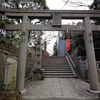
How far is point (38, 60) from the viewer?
7309 millimetres

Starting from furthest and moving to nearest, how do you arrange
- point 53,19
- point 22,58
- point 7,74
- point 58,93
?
point 53,19 < point 22,58 < point 58,93 < point 7,74

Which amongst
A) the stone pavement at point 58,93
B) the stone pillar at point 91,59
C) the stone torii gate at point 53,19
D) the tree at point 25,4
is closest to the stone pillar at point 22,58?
the stone torii gate at point 53,19

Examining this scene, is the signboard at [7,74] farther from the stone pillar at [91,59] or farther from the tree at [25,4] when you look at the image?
the tree at [25,4]

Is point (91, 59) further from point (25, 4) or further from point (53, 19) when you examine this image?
point (25, 4)

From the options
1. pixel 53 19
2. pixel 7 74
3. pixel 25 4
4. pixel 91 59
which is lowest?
pixel 7 74

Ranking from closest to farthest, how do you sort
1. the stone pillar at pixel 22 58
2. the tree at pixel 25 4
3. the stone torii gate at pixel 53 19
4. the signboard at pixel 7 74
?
the signboard at pixel 7 74, the stone pillar at pixel 22 58, the stone torii gate at pixel 53 19, the tree at pixel 25 4

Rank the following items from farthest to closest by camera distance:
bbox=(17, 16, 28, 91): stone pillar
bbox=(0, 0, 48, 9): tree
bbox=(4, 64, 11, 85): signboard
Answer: bbox=(0, 0, 48, 9): tree → bbox=(17, 16, 28, 91): stone pillar → bbox=(4, 64, 11, 85): signboard

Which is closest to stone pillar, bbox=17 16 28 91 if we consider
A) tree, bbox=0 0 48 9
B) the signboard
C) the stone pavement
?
the stone pavement

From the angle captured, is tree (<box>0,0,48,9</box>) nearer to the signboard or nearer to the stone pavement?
the signboard

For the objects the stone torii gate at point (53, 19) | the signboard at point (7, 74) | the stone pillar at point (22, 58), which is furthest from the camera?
the stone torii gate at point (53, 19)

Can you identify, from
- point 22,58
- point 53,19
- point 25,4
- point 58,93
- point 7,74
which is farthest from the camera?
point 25,4

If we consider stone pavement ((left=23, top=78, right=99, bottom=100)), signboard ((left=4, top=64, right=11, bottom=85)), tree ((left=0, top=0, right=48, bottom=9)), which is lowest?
stone pavement ((left=23, top=78, right=99, bottom=100))

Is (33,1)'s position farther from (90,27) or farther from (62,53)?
(62,53)

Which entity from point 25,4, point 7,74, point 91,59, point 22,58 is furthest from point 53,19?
point 25,4
